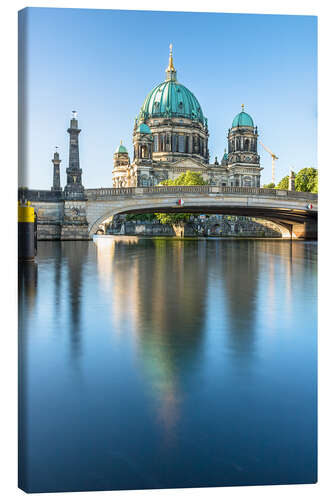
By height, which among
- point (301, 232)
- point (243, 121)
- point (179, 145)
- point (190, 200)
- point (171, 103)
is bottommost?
point (301, 232)

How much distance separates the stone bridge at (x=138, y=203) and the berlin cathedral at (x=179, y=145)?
3001 cm

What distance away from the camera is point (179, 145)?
210 feet

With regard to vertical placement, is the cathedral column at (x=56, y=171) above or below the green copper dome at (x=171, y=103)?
below

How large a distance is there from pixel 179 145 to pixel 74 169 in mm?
43671

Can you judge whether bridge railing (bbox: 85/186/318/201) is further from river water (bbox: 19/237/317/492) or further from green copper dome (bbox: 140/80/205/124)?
green copper dome (bbox: 140/80/205/124)

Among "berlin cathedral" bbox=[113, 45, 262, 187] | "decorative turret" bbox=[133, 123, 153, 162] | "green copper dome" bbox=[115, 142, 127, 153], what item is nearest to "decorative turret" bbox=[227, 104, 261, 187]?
"berlin cathedral" bbox=[113, 45, 262, 187]

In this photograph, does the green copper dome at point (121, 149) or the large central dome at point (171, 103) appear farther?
the green copper dome at point (121, 149)

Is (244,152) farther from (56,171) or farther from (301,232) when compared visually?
(56,171)

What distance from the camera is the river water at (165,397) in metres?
1.62

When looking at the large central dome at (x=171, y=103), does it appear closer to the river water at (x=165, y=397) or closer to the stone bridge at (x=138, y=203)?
the stone bridge at (x=138, y=203)

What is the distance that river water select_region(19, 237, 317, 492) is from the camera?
1623 millimetres

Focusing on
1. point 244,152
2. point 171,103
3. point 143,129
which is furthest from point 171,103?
point 244,152

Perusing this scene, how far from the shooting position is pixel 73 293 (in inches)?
229

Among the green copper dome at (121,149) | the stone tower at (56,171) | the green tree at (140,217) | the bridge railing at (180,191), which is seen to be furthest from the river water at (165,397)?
the green copper dome at (121,149)
